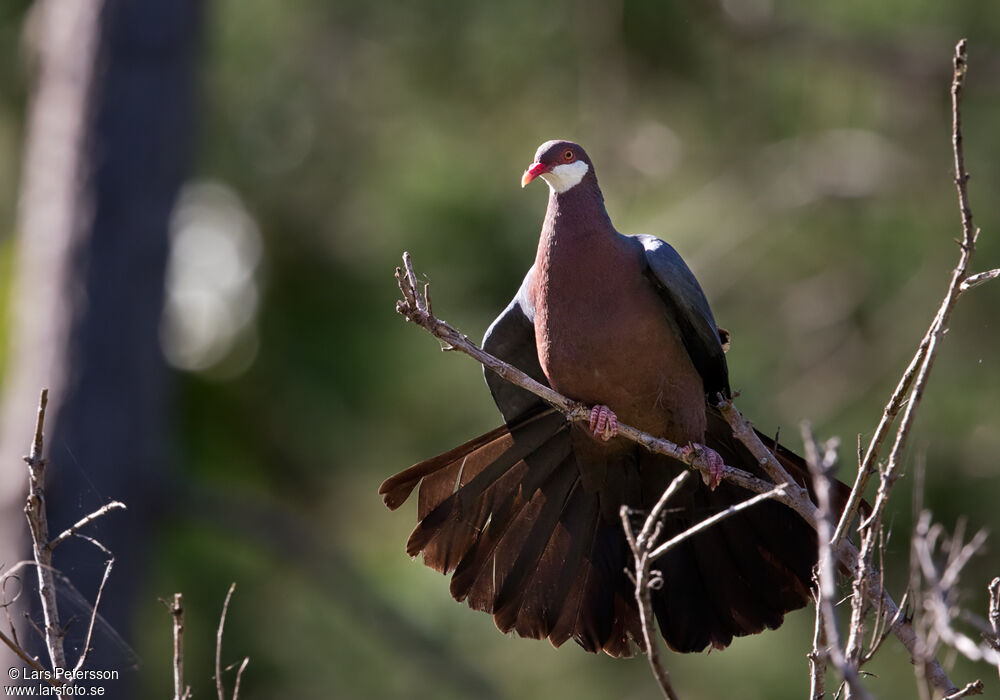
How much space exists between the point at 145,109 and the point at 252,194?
493 centimetres

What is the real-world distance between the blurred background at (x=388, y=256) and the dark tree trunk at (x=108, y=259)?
0.02m

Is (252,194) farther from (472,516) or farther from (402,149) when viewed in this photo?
(472,516)

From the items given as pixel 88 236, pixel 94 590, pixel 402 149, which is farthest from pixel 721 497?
pixel 402 149

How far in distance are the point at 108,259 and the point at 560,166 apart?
346 centimetres

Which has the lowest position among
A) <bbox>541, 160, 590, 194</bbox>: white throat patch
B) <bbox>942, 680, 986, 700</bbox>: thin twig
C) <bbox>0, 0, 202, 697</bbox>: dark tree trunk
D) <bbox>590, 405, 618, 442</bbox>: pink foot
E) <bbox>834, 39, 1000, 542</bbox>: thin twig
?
<bbox>942, 680, 986, 700</bbox>: thin twig

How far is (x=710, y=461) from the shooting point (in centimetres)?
380

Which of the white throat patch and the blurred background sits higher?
the blurred background

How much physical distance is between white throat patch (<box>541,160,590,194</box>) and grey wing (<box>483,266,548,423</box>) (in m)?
0.33

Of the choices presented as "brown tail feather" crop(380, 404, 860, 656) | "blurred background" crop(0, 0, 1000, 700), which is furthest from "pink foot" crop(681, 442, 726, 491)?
"blurred background" crop(0, 0, 1000, 700)

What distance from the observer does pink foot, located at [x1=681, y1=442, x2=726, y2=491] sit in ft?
12.4

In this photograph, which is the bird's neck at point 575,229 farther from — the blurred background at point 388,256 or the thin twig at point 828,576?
the blurred background at point 388,256

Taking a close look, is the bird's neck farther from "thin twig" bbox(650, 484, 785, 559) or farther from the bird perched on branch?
"thin twig" bbox(650, 484, 785, 559)

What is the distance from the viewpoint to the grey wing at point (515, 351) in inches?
162

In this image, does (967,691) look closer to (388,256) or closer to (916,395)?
(916,395)
